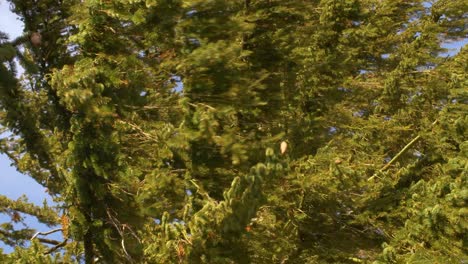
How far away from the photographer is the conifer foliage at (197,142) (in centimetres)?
676

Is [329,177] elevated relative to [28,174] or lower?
elevated

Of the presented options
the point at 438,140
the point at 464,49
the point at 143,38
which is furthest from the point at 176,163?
the point at 464,49

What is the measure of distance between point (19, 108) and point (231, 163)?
2885mm

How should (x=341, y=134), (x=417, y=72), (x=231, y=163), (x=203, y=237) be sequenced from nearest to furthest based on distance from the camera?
(x=203, y=237) → (x=231, y=163) → (x=341, y=134) → (x=417, y=72)

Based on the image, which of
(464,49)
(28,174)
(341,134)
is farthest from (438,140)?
(28,174)

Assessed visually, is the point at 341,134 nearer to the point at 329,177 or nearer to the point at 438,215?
the point at 329,177

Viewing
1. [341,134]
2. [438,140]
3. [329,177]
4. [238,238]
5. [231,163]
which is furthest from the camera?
[341,134]

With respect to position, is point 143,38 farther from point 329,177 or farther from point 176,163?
point 329,177

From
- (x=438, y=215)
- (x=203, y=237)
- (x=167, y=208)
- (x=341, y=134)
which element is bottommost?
(x=341, y=134)

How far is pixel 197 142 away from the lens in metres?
7.11

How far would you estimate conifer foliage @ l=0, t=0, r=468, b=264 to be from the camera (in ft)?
22.2

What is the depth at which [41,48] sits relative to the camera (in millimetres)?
7578

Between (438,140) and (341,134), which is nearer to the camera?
(438,140)

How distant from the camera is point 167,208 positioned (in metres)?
7.71
